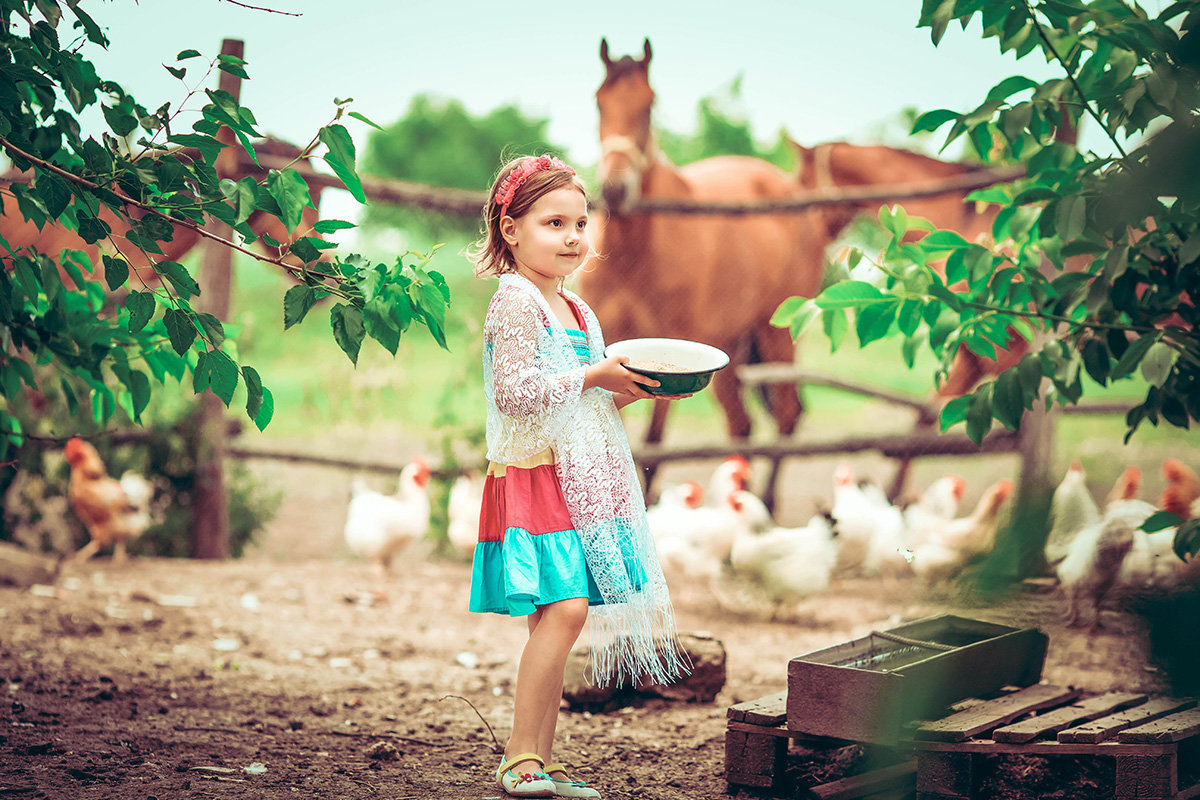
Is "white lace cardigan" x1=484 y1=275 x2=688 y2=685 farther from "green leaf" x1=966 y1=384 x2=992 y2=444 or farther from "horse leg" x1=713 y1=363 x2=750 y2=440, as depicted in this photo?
"horse leg" x1=713 y1=363 x2=750 y2=440

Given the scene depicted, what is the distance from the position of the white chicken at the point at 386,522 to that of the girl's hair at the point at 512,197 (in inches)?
112

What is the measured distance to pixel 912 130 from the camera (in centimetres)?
235

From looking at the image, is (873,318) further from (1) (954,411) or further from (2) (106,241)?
(2) (106,241)

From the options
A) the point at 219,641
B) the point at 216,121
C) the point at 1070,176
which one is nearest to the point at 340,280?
the point at 216,121

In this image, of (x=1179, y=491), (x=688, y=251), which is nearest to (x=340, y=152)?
(x=688, y=251)

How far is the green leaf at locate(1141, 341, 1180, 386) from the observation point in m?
2.18

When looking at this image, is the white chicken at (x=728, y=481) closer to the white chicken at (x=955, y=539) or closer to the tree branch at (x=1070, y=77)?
the white chicken at (x=955, y=539)

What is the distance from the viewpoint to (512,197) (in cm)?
224

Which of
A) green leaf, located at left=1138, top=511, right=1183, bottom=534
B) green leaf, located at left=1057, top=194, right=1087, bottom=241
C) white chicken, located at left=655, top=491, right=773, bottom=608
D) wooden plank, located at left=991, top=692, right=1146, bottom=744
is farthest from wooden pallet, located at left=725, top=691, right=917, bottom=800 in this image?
white chicken, located at left=655, top=491, right=773, bottom=608

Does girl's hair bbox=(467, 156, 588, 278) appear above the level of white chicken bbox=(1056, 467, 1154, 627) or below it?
above

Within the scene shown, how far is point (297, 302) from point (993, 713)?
1.83 m

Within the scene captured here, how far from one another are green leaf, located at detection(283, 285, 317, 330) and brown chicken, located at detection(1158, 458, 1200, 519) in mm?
3771

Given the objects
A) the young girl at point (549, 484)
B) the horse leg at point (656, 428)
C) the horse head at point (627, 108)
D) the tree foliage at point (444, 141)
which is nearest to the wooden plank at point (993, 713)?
the young girl at point (549, 484)

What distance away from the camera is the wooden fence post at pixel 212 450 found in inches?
208
